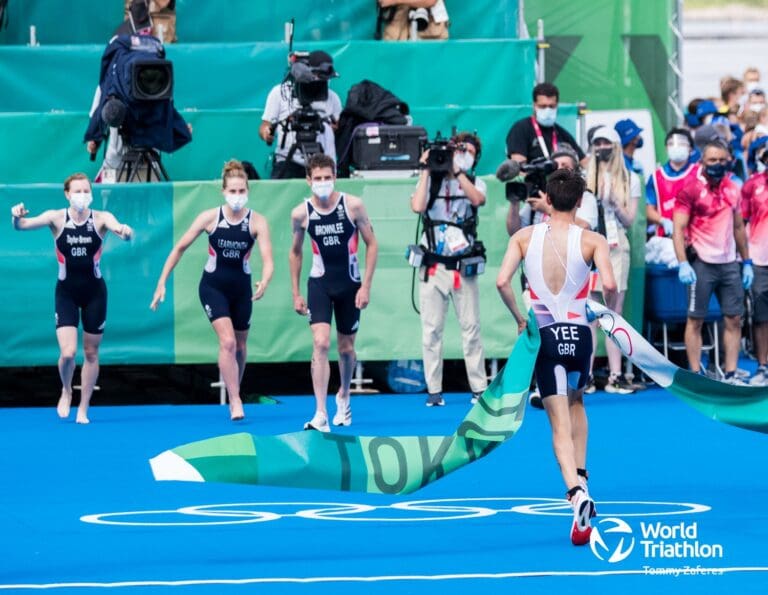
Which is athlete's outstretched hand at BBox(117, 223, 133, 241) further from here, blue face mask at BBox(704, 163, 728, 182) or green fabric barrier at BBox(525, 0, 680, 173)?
green fabric barrier at BBox(525, 0, 680, 173)

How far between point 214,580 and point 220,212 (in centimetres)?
688

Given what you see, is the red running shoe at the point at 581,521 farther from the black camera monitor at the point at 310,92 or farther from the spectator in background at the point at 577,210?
the black camera monitor at the point at 310,92

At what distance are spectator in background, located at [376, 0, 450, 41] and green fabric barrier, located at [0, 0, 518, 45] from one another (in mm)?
589

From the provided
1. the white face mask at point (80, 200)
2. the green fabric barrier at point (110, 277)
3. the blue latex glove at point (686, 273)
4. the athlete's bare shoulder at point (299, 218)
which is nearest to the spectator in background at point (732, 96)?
the blue latex glove at point (686, 273)

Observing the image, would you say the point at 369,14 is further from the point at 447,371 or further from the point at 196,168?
the point at 447,371

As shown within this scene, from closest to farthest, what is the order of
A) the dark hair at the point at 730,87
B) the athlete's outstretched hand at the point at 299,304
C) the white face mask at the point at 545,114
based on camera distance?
1. the athlete's outstretched hand at the point at 299,304
2. the white face mask at the point at 545,114
3. the dark hair at the point at 730,87

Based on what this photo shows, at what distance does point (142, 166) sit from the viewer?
1655cm

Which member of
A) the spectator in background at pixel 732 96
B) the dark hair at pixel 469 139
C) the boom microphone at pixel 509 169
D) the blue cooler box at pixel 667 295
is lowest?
the blue cooler box at pixel 667 295

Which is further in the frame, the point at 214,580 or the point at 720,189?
the point at 720,189

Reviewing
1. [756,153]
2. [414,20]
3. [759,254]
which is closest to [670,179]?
[756,153]

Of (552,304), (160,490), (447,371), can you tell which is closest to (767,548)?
(552,304)

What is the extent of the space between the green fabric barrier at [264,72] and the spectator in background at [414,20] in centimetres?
48

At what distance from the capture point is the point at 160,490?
33.4ft

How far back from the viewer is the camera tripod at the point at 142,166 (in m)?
16.2
